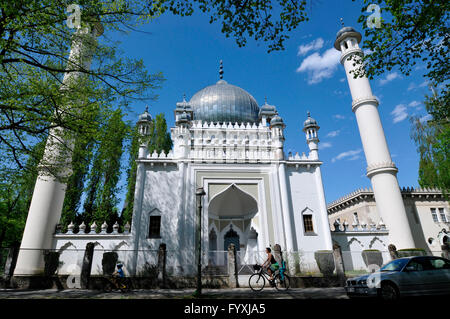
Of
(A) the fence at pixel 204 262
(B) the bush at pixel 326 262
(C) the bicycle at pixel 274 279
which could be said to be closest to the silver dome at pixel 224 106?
(A) the fence at pixel 204 262

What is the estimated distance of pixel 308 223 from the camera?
16984 millimetres

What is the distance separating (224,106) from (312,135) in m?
8.61

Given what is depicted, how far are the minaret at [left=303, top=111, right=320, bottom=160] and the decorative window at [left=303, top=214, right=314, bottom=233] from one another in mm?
4255

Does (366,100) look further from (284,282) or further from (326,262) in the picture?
(284,282)

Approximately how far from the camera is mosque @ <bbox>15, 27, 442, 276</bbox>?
14.7 meters

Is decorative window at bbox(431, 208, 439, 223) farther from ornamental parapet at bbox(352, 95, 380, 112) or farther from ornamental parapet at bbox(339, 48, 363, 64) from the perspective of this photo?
ornamental parapet at bbox(339, 48, 363, 64)

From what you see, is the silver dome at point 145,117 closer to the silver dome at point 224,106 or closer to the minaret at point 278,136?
the silver dome at point 224,106

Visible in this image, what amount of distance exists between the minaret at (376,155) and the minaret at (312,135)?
5345 millimetres

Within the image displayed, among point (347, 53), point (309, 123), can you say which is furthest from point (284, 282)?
point (347, 53)

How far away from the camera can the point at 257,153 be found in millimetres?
18266

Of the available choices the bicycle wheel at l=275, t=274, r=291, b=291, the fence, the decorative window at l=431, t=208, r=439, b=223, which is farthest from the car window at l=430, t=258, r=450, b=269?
the decorative window at l=431, t=208, r=439, b=223
